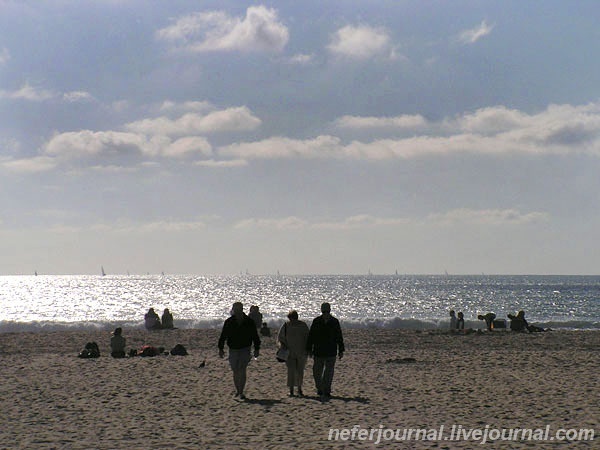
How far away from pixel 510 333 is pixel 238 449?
2464 centimetres

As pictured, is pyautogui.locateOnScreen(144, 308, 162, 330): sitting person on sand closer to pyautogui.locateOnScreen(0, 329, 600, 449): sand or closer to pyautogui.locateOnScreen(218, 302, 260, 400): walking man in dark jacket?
pyautogui.locateOnScreen(0, 329, 600, 449): sand

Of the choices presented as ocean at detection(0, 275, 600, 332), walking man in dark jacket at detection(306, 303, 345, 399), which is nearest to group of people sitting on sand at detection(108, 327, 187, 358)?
walking man in dark jacket at detection(306, 303, 345, 399)

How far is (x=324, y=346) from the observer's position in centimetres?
1318

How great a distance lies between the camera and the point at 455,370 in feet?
56.2

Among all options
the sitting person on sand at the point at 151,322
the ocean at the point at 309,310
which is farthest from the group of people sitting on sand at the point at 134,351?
the ocean at the point at 309,310

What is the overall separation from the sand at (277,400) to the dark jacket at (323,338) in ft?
2.87

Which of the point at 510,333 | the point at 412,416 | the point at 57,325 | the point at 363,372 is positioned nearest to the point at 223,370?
the point at 363,372

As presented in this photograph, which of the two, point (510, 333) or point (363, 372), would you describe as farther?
point (510, 333)

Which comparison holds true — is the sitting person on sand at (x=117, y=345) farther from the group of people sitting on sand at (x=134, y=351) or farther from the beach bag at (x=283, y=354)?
the beach bag at (x=283, y=354)

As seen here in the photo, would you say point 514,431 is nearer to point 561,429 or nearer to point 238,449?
point 561,429

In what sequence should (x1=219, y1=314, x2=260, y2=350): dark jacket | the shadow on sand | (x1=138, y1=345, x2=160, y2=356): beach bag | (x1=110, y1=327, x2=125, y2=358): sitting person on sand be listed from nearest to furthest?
the shadow on sand < (x1=219, y1=314, x2=260, y2=350): dark jacket < (x1=110, y1=327, x2=125, y2=358): sitting person on sand < (x1=138, y1=345, x2=160, y2=356): beach bag

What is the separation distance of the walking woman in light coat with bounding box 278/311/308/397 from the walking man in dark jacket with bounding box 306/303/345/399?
27 cm

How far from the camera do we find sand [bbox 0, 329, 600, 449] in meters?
9.65

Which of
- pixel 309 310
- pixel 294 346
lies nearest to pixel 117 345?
pixel 294 346
